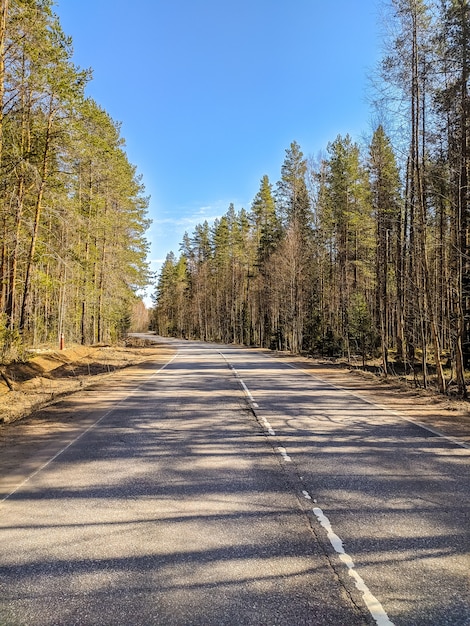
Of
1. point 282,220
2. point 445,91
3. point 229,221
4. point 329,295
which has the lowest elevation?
point 329,295

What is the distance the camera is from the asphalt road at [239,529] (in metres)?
2.85

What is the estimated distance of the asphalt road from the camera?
2.85 meters

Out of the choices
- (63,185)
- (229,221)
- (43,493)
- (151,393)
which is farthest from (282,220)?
(43,493)

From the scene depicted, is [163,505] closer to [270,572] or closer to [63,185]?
[270,572]

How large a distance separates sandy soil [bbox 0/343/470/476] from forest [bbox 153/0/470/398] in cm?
183

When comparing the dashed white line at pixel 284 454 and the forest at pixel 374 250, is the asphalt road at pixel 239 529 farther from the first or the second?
the forest at pixel 374 250

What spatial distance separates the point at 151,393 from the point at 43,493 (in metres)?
7.47

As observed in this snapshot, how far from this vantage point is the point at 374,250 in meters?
22.3

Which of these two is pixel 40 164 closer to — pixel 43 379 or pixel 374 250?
pixel 43 379

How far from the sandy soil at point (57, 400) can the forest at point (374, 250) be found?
6.02ft

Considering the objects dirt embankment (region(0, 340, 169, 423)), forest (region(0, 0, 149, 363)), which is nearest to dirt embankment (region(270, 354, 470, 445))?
dirt embankment (region(0, 340, 169, 423))

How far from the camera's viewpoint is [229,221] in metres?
61.3

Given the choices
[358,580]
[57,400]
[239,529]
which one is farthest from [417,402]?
[57,400]

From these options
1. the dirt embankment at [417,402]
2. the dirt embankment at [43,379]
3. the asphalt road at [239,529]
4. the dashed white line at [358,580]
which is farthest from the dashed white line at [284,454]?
the dirt embankment at [43,379]
